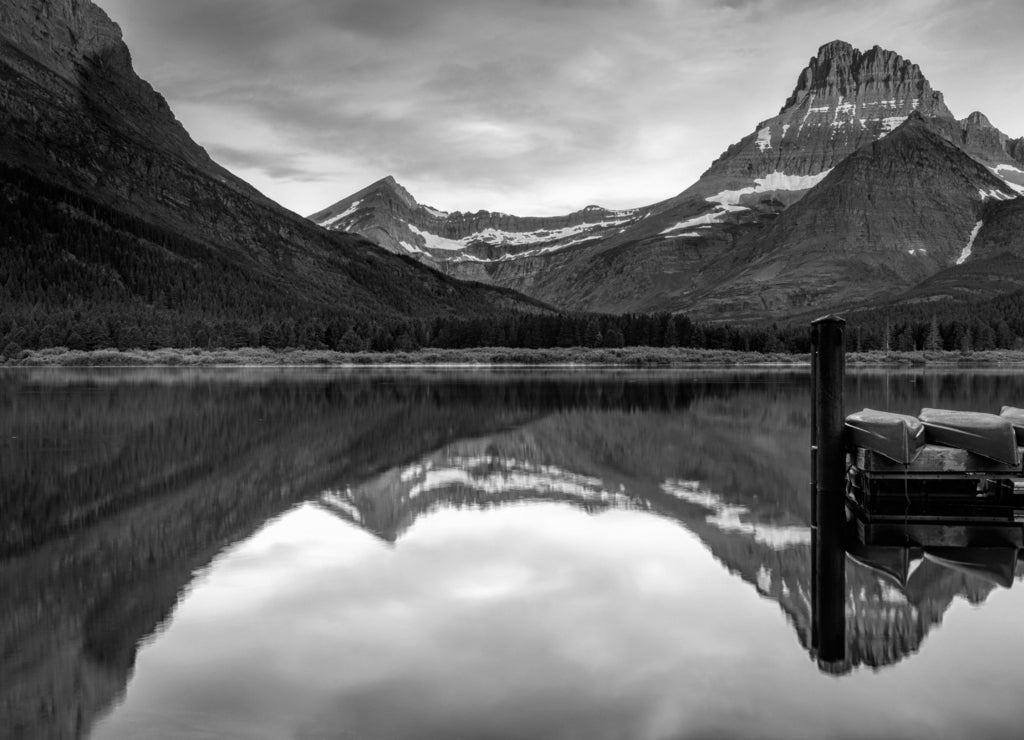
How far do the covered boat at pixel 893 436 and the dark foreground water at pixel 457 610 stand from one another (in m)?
2.12

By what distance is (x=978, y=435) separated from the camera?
19.4m

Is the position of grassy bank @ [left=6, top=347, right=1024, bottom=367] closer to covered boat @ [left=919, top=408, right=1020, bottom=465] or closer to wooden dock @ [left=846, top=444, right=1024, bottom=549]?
covered boat @ [left=919, top=408, right=1020, bottom=465]

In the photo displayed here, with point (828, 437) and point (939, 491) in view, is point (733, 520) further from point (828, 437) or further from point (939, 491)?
point (939, 491)

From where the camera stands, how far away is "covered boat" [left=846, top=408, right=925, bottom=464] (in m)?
19.2

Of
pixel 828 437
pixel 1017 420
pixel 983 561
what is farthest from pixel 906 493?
pixel 1017 420

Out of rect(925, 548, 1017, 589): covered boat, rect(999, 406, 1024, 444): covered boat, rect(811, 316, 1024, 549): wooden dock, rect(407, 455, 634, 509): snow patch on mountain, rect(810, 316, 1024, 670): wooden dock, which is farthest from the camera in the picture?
rect(407, 455, 634, 509): snow patch on mountain

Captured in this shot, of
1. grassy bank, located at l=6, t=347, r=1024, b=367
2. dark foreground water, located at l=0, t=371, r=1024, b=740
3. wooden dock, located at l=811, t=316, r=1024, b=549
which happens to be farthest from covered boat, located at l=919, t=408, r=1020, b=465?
grassy bank, located at l=6, t=347, r=1024, b=367

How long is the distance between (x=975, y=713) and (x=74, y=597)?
1160 cm

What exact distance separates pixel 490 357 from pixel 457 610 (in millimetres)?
153791

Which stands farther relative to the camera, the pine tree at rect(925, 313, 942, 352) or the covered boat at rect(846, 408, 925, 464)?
the pine tree at rect(925, 313, 942, 352)

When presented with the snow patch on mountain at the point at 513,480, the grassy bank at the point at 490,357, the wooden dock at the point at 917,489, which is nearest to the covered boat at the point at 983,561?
the wooden dock at the point at 917,489

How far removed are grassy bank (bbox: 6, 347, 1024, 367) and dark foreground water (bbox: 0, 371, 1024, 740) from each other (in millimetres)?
131688

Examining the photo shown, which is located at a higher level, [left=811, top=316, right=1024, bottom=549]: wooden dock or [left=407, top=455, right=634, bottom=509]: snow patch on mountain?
[left=811, top=316, right=1024, bottom=549]: wooden dock

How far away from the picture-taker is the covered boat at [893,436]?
19156mm
